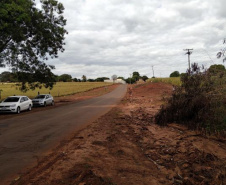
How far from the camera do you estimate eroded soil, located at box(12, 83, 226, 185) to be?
5266 mm

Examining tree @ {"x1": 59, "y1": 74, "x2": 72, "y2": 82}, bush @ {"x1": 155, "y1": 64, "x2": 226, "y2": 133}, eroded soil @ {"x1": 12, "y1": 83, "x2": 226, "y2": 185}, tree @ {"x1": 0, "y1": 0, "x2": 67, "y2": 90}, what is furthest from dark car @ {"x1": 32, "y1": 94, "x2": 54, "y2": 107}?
tree @ {"x1": 59, "y1": 74, "x2": 72, "y2": 82}

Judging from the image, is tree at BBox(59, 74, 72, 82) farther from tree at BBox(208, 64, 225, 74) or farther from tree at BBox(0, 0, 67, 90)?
tree at BBox(208, 64, 225, 74)

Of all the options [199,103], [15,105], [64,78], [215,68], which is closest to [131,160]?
[199,103]

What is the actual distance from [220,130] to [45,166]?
831 cm

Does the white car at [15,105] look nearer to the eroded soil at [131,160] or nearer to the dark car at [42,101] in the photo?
the dark car at [42,101]

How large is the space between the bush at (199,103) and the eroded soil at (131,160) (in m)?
1.03

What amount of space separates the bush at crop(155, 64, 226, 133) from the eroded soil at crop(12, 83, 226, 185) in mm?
1027

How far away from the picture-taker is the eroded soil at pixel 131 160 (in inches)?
207

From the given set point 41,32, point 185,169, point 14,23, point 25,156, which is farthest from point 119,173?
point 41,32

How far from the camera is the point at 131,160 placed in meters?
6.79

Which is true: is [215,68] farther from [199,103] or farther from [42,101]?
[42,101]

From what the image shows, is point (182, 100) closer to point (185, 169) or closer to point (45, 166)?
point (185, 169)

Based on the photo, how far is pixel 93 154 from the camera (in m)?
6.95

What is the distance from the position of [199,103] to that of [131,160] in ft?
19.9
